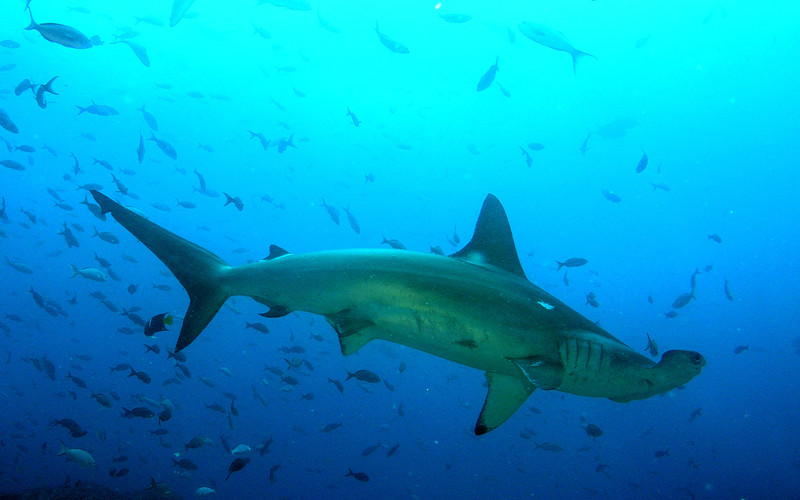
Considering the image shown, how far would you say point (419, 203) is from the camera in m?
57.4

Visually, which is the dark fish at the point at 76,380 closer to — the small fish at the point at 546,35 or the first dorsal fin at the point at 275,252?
the first dorsal fin at the point at 275,252

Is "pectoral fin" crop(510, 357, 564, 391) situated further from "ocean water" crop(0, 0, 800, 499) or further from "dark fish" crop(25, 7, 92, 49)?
"ocean water" crop(0, 0, 800, 499)

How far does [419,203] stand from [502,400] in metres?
54.5

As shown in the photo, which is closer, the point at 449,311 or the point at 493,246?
the point at 449,311

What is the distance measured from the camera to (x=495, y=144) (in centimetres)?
4338

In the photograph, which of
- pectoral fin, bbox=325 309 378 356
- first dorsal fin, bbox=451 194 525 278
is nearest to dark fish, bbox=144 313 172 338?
pectoral fin, bbox=325 309 378 356

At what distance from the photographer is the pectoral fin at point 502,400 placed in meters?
3.31

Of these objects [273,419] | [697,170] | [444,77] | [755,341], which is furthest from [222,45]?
[755,341]

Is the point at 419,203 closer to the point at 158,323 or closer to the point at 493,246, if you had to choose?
the point at 158,323

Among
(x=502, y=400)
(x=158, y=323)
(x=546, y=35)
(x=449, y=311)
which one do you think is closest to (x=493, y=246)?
(x=449, y=311)

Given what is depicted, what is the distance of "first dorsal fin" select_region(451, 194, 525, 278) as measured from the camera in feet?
11.0

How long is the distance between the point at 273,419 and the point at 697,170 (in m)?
45.4

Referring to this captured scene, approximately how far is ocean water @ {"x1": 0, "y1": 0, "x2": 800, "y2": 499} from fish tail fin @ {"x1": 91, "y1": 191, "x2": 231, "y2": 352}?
9046 mm

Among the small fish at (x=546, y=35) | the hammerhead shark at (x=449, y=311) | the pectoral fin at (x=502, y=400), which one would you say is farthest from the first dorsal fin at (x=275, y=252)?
the small fish at (x=546, y=35)
